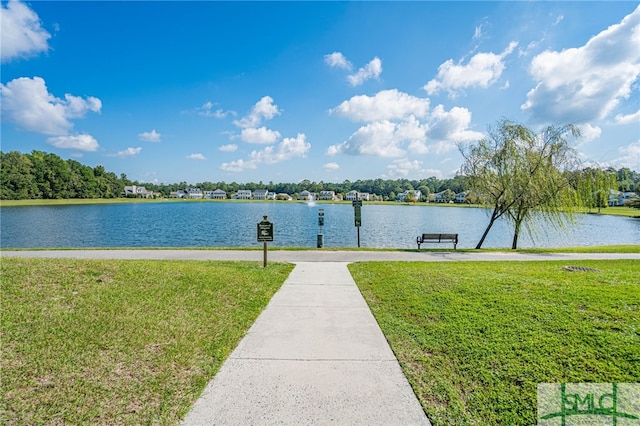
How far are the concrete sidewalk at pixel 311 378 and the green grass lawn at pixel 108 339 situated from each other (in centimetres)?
31

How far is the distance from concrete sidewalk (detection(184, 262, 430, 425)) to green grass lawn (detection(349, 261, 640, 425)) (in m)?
0.31

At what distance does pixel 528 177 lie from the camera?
1555 cm

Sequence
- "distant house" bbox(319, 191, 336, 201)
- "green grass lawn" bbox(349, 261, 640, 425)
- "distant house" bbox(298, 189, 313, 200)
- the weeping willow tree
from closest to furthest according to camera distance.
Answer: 1. "green grass lawn" bbox(349, 261, 640, 425)
2. the weeping willow tree
3. "distant house" bbox(298, 189, 313, 200)
4. "distant house" bbox(319, 191, 336, 201)

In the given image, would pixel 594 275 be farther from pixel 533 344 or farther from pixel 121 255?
pixel 121 255

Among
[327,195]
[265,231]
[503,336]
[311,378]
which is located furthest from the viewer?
[327,195]

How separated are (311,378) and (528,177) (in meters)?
16.8

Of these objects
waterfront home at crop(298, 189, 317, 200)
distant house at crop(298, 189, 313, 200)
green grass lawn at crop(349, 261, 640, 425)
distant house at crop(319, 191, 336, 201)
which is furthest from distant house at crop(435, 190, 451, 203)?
green grass lawn at crop(349, 261, 640, 425)

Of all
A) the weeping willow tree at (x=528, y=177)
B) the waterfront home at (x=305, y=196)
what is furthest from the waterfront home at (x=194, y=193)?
the weeping willow tree at (x=528, y=177)

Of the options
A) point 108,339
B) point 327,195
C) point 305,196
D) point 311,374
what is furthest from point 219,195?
point 311,374

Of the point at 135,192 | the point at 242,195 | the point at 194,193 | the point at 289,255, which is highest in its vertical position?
the point at 194,193

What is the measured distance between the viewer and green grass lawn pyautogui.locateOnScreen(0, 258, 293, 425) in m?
2.94

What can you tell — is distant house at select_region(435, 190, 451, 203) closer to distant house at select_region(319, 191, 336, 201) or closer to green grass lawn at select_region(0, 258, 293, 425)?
distant house at select_region(319, 191, 336, 201)

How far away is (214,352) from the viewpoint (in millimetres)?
4184

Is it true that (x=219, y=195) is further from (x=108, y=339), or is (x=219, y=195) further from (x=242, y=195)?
(x=108, y=339)
